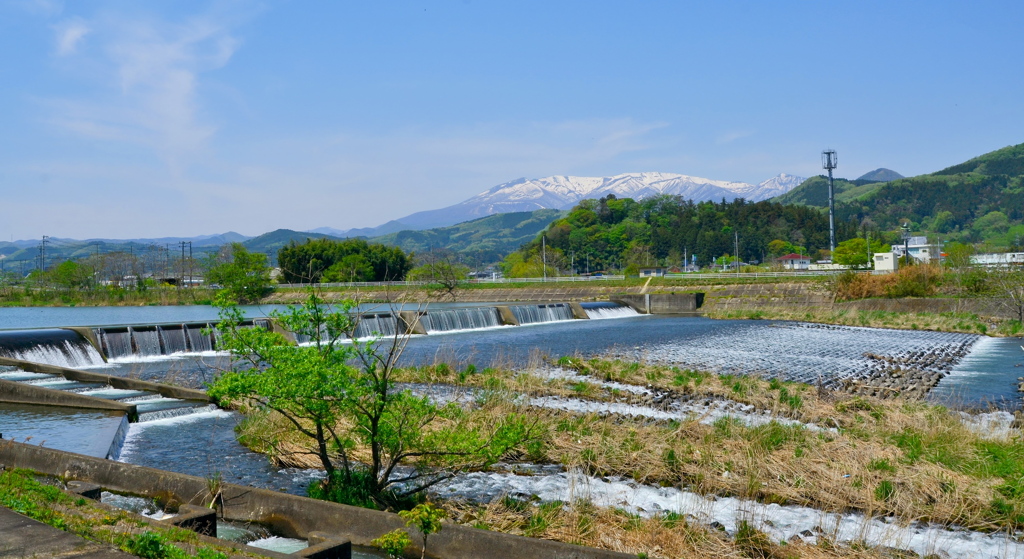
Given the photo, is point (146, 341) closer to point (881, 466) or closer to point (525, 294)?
point (881, 466)

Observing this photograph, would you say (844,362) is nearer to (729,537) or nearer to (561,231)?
(729,537)

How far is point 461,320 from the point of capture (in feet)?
117

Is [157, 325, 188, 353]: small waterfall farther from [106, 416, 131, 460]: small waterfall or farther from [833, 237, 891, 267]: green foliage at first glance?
[833, 237, 891, 267]: green foliage

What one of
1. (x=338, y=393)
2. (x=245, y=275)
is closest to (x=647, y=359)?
(x=338, y=393)

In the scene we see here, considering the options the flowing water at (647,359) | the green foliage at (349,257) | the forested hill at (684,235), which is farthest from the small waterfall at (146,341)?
the forested hill at (684,235)

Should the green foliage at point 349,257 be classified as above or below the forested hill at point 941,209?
below

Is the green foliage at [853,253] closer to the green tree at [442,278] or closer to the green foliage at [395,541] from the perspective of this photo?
the green tree at [442,278]

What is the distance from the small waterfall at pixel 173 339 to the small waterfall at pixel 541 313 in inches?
728

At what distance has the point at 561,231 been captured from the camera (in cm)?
12462

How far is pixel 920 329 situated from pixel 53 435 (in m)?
32.4

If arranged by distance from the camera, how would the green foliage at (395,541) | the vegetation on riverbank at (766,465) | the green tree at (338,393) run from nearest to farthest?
the green foliage at (395,541) → the green tree at (338,393) → the vegetation on riverbank at (766,465)

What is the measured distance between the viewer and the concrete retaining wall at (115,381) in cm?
1438

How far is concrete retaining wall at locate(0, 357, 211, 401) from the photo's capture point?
47.2 feet

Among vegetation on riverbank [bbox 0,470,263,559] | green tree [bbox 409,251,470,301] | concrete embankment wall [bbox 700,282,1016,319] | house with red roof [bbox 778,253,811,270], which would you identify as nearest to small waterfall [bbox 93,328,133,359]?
vegetation on riverbank [bbox 0,470,263,559]
